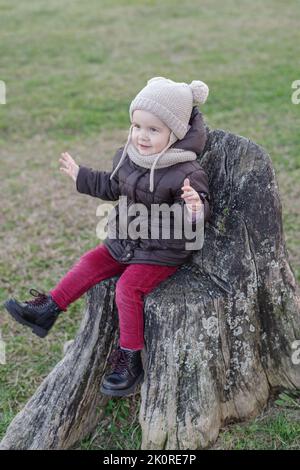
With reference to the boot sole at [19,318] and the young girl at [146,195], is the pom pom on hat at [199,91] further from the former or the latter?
the boot sole at [19,318]

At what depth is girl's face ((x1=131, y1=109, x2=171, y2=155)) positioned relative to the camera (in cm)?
295

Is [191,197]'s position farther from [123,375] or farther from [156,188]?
[123,375]

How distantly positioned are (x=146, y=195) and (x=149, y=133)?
0.94 feet

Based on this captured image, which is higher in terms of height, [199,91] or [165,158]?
[199,91]

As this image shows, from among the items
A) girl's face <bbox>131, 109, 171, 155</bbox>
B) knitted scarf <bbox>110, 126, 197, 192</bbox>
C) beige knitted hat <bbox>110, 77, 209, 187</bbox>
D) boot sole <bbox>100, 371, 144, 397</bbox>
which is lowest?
boot sole <bbox>100, 371, 144, 397</bbox>

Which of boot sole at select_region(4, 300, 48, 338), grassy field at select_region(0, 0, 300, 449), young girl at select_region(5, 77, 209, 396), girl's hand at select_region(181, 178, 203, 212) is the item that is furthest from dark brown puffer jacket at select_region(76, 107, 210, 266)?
grassy field at select_region(0, 0, 300, 449)

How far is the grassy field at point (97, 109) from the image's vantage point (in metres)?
4.07

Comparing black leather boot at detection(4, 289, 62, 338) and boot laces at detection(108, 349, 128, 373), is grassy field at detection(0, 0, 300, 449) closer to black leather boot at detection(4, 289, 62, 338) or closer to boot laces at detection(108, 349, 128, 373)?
boot laces at detection(108, 349, 128, 373)

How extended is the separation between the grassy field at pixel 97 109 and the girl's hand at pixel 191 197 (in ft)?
3.83

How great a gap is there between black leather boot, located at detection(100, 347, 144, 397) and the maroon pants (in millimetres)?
61

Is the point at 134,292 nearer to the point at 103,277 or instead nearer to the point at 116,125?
the point at 103,277

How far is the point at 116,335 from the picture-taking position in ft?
10.9

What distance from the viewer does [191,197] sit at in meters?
2.78

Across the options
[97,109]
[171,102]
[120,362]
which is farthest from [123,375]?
[97,109]
